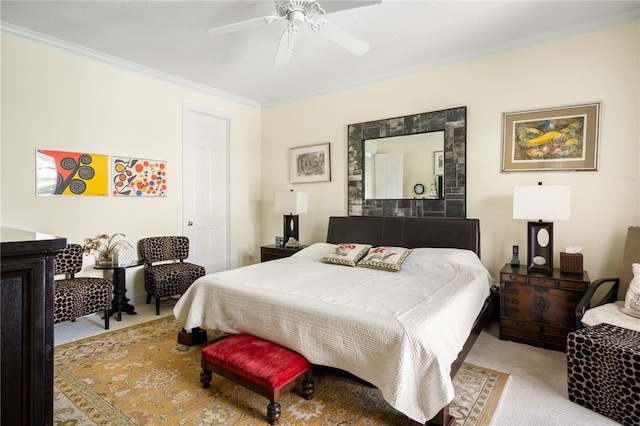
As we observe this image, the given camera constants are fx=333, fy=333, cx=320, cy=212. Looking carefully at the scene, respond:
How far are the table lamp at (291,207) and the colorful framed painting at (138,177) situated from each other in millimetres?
1547

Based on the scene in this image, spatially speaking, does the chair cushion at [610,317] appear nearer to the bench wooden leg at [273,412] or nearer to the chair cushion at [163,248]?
the bench wooden leg at [273,412]

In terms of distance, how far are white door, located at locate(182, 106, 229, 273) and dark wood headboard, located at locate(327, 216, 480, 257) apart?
181 cm

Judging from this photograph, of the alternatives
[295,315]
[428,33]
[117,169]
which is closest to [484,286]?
[295,315]

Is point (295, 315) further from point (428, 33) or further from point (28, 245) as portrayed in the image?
point (428, 33)

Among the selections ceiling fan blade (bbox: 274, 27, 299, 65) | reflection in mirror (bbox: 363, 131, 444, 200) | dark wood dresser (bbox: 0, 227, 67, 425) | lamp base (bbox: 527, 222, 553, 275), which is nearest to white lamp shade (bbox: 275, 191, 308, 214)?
reflection in mirror (bbox: 363, 131, 444, 200)

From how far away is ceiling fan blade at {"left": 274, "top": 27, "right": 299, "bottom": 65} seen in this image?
106 inches

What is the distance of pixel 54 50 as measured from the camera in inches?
136

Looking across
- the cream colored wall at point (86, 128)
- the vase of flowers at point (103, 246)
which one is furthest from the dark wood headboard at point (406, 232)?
the vase of flowers at point (103, 246)

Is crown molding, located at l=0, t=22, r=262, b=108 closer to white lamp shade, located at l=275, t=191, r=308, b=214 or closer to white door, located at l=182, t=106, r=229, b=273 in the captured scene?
white door, located at l=182, t=106, r=229, b=273

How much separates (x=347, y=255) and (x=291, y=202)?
4.66 feet

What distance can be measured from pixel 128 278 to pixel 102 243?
0.56 meters

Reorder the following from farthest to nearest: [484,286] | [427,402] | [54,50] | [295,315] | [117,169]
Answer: [117,169] → [54,50] → [484,286] → [295,315] → [427,402]

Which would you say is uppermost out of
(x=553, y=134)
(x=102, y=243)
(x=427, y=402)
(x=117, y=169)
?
(x=553, y=134)

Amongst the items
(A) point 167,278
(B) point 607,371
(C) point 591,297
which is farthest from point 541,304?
(A) point 167,278
